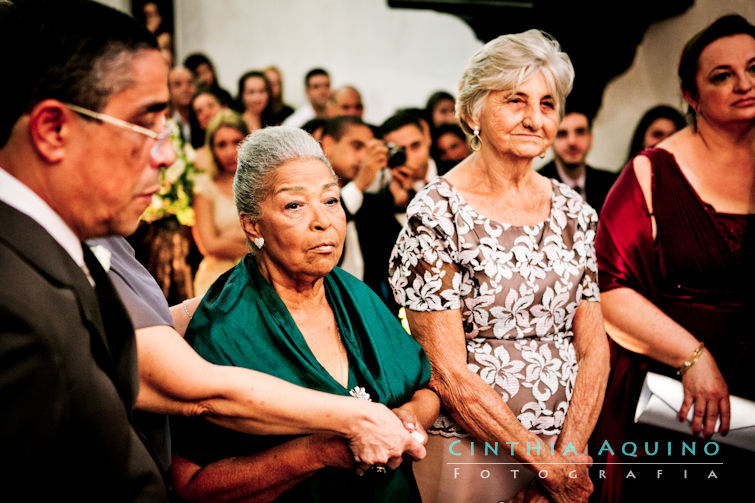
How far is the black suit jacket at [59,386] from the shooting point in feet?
2.85

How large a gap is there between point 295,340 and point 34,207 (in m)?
0.78

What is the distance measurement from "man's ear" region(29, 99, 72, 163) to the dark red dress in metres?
1.91

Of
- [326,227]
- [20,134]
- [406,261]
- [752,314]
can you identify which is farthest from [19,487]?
[752,314]

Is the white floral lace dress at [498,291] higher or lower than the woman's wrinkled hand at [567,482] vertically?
higher

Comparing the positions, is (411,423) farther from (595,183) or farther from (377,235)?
(595,183)

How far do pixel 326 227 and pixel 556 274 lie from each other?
74 cm

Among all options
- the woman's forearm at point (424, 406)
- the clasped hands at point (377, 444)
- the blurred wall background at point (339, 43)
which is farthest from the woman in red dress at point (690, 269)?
the blurred wall background at point (339, 43)

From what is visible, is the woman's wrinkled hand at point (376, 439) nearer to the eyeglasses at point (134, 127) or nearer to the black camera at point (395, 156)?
the eyeglasses at point (134, 127)

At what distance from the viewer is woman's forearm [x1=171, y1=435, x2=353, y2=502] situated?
1564 mm

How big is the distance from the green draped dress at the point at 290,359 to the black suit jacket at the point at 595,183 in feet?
9.34

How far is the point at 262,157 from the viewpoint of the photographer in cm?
177

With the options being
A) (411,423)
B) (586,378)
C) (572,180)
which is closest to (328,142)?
(572,180)

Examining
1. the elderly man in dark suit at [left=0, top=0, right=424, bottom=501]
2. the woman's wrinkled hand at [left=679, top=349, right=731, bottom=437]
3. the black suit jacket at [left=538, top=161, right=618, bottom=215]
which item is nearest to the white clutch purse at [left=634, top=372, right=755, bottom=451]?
the woman's wrinkled hand at [left=679, top=349, right=731, bottom=437]

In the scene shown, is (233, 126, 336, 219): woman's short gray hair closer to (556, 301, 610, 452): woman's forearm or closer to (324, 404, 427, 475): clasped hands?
(324, 404, 427, 475): clasped hands
